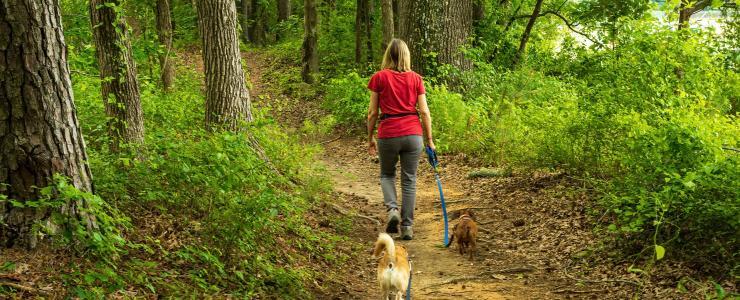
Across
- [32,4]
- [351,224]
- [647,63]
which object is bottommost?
[351,224]

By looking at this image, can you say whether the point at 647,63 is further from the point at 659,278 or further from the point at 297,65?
the point at 297,65

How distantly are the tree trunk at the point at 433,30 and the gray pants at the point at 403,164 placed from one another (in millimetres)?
7436

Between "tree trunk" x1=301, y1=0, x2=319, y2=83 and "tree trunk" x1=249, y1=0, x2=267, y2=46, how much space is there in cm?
1249

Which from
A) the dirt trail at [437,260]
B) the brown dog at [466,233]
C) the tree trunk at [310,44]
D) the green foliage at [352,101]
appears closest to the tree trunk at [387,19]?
the green foliage at [352,101]

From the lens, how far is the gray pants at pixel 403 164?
7.30 meters

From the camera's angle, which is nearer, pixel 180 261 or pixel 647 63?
pixel 180 261

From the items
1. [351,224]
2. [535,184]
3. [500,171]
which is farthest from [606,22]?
[351,224]

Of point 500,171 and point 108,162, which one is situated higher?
point 108,162

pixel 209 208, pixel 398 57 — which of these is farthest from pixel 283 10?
pixel 209 208

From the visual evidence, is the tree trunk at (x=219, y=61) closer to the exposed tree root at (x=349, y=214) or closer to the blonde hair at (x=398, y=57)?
the exposed tree root at (x=349, y=214)

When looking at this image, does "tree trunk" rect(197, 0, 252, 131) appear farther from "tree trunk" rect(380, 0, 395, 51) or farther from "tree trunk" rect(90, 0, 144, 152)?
"tree trunk" rect(380, 0, 395, 51)

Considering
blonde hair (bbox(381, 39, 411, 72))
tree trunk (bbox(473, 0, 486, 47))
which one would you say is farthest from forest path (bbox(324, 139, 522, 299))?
tree trunk (bbox(473, 0, 486, 47))

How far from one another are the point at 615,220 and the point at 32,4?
5694mm

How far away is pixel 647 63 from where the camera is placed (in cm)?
725
